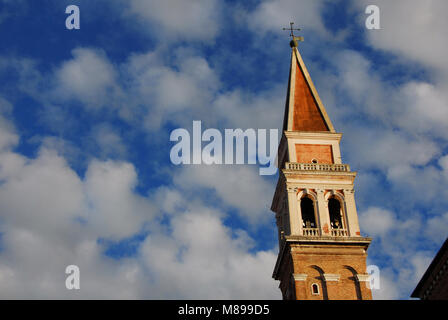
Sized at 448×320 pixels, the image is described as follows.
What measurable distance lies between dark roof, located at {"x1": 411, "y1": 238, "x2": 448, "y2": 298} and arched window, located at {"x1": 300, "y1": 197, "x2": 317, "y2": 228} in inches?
393

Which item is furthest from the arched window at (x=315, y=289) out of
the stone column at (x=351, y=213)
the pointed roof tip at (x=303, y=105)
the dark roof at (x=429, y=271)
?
the pointed roof tip at (x=303, y=105)

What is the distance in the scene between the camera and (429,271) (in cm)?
3284

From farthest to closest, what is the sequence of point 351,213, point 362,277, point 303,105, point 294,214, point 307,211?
point 303,105
point 307,211
point 351,213
point 294,214
point 362,277

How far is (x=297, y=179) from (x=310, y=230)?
4181 mm

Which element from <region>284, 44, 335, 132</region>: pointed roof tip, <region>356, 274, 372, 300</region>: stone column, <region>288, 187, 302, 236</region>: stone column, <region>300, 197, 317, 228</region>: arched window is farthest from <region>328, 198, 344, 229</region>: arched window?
<region>284, 44, 335, 132</region>: pointed roof tip

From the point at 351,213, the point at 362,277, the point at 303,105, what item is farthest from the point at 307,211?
the point at 303,105

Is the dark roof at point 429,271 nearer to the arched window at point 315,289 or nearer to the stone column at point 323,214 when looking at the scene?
the arched window at point 315,289

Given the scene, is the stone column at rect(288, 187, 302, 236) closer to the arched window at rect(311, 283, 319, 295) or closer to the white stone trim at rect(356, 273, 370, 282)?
the arched window at rect(311, 283, 319, 295)

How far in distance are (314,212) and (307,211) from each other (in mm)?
1503

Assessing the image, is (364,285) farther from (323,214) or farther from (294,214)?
(294,214)

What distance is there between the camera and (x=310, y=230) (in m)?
42.4

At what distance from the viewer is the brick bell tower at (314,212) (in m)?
40.2
